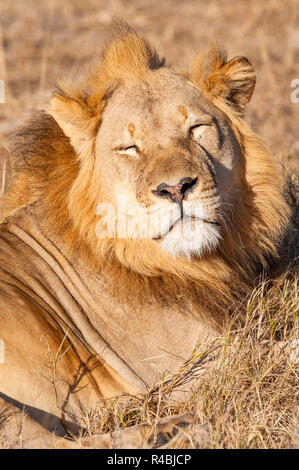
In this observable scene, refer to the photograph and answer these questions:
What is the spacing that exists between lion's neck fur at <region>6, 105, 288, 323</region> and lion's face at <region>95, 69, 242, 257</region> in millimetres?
92

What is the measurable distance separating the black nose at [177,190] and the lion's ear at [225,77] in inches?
32.0

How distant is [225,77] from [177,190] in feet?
3.23

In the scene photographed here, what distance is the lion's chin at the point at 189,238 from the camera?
361cm

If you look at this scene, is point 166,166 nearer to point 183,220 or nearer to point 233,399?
point 183,220

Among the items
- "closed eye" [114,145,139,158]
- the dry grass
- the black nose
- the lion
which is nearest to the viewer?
the dry grass

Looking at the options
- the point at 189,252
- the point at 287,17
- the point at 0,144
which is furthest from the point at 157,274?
the point at 287,17

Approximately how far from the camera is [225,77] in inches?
165

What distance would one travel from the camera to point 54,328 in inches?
152

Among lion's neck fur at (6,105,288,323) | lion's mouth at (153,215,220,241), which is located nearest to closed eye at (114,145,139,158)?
lion's neck fur at (6,105,288,323)

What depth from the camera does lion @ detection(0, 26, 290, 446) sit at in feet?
12.1

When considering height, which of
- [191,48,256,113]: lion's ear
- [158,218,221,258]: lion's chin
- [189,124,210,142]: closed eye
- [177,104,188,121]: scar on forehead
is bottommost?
[158,218,221,258]: lion's chin

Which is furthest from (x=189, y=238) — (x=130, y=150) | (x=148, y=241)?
(x=130, y=150)

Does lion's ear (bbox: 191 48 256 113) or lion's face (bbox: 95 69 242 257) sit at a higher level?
lion's ear (bbox: 191 48 256 113)

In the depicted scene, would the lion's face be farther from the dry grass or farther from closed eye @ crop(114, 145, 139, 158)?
A: the dry grass
